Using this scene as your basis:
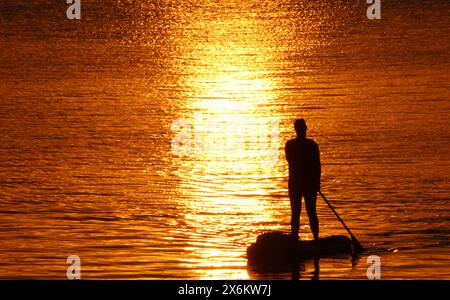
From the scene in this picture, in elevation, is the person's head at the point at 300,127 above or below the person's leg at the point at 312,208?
above

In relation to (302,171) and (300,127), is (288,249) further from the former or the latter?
(300,127)

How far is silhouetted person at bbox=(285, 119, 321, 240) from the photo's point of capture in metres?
19.4

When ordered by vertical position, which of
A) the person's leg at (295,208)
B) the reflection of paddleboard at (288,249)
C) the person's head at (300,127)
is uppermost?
the person's head at (300,127)

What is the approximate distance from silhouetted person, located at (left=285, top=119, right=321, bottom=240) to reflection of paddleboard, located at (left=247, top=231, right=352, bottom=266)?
19 cm

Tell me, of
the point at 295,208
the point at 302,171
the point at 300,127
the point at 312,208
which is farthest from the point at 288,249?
the point at 300,127

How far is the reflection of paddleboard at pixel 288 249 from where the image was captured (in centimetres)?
1903

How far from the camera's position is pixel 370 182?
26.1 m

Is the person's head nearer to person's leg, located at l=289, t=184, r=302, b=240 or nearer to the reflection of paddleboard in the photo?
person's leg, located at l=289, t=184, r=302, b=240

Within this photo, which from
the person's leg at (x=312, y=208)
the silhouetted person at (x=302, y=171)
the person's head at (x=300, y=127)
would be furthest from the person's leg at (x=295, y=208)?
the person's head at (x=300, y=127)

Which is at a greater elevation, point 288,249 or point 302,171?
point 302,171

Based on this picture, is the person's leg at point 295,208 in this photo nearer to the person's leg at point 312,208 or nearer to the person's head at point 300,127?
the person's leg at point 312,208

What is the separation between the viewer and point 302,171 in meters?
19.5

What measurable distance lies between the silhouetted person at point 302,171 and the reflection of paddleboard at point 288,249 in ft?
0.61

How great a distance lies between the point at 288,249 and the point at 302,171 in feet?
3.92
